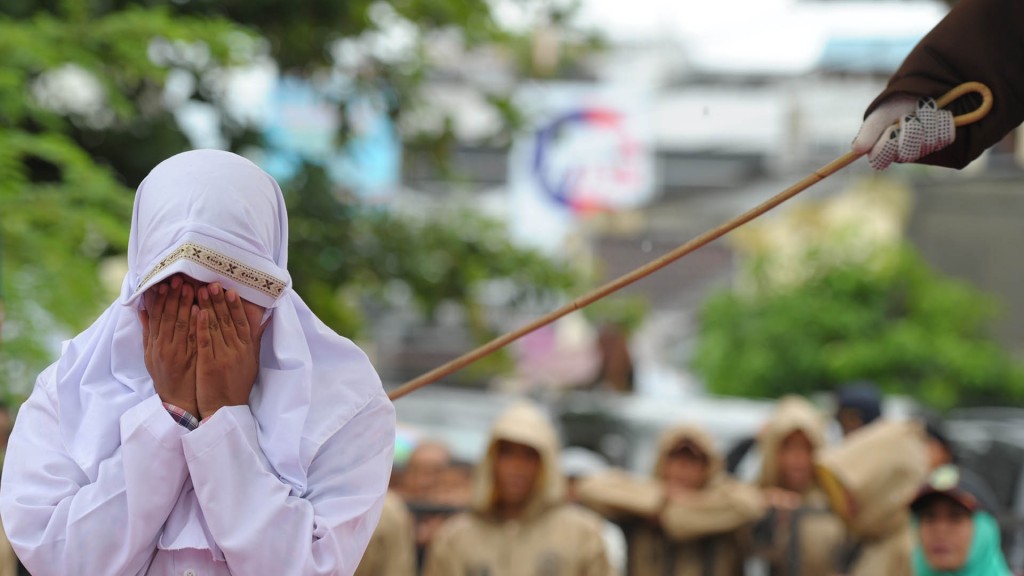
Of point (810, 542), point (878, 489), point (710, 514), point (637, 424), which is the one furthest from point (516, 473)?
point (637, 424)

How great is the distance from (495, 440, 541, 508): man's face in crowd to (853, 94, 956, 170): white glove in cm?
333

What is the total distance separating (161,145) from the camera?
888 cm

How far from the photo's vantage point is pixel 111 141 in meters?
8.93

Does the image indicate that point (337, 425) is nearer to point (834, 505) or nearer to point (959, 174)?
point (834, 505)

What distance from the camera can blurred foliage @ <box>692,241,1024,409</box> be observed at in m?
Answer: 16.6

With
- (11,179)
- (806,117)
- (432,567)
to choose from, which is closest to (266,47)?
(11,179)

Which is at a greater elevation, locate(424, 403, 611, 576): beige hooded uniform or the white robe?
the white robe

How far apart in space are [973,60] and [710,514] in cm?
400

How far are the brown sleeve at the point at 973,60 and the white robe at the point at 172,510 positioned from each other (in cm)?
153

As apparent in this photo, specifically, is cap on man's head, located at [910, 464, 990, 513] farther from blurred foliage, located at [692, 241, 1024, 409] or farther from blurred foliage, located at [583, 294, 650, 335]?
blurred foliage, located at [692, 241, 1024, 409]

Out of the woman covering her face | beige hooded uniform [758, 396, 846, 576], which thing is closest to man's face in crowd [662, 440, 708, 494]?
beige hooded uniform [758, 396, 846, 576]

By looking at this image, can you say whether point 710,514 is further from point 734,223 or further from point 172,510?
point 172,510

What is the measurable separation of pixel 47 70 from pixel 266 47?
200cm

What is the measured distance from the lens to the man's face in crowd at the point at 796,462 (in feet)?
26.3
